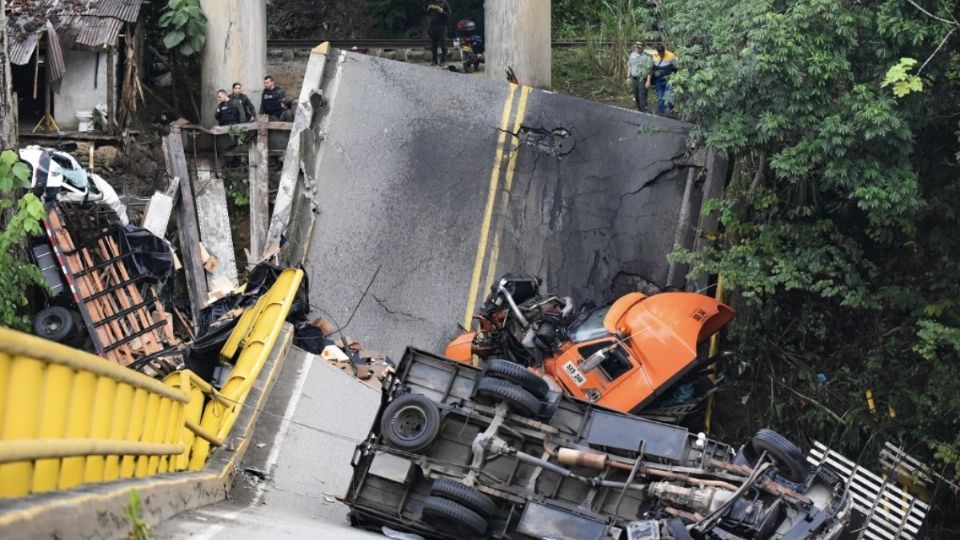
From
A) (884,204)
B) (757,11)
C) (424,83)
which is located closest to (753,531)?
(884,204)

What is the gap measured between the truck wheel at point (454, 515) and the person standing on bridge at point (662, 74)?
397 inches

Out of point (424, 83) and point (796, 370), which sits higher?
point (424, 83)

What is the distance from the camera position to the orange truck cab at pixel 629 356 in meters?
16.0

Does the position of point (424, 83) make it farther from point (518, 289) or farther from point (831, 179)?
point (831, 179)

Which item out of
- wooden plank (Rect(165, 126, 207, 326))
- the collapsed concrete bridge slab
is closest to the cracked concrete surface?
the collapsed concrete bridge slab

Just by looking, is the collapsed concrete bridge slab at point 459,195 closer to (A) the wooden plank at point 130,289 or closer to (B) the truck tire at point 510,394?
(A) the wooden plank at point 130,289

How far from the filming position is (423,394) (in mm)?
12398

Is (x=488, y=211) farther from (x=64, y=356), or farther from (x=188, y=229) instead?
(x=64, y=356)

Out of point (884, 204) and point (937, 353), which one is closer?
point (884, 204)

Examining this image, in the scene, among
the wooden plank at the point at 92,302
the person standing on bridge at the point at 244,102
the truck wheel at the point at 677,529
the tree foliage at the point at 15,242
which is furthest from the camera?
the person standing on bridge at the point at 244,102

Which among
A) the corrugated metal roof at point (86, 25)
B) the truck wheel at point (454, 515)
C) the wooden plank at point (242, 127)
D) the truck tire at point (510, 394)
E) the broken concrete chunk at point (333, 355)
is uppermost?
the corrugated metal roof at point (86, 25)

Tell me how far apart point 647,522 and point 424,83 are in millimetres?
11169

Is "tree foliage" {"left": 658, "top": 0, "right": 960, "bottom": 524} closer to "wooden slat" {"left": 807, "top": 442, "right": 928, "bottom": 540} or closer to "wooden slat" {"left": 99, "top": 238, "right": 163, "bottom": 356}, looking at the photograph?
"wooden slat" {"left": 807, "top": 442, "right": 928, "bottom": 540}

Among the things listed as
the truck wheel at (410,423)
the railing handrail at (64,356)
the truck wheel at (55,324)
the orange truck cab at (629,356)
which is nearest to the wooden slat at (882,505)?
the orange truck cab at (629,356)
